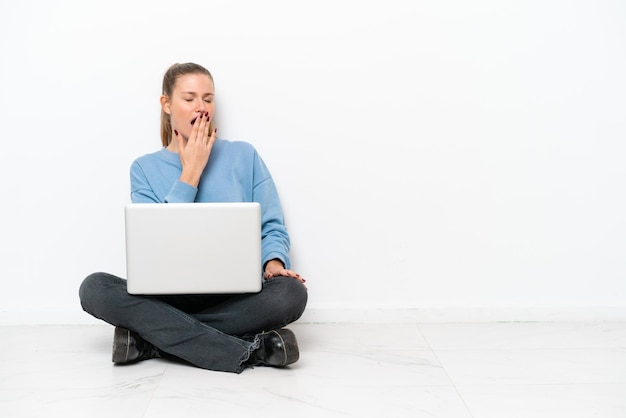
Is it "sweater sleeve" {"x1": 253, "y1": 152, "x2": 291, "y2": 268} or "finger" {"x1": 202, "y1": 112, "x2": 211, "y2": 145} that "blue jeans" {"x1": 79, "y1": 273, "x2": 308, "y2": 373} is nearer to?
"sweater sleeve" {"x1": 253, "y1": 152, "x2": 291, "y2": 268}

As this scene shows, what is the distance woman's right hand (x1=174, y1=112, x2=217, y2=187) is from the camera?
1.67 m

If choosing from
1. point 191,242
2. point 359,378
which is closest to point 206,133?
point 191,242

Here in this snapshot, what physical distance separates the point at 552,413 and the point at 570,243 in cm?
75

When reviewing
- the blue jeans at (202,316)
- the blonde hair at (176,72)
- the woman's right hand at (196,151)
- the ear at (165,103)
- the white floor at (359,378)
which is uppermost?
the blonde hair at (176,72)

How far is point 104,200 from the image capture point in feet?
6.07

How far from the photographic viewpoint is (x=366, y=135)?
6.06ft

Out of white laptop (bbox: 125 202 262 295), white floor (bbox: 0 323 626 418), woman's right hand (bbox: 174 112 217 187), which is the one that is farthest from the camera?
woman's right hand (bbox: 174 112 217 187)

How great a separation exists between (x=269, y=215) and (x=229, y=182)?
4.7 inches

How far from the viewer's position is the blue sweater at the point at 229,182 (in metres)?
1.72

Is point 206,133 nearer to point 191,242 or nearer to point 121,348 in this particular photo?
point 191,242

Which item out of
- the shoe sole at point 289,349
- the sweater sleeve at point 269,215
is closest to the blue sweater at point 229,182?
the sweater sleeve at point 269,215

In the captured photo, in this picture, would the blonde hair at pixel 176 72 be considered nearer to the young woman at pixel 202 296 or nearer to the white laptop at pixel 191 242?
the young woman at pixel 202 296

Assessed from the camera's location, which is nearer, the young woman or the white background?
the young woman

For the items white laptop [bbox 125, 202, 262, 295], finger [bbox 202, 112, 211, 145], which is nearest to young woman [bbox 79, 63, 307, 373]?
finger [bbox 202, 112, 211, 145]
